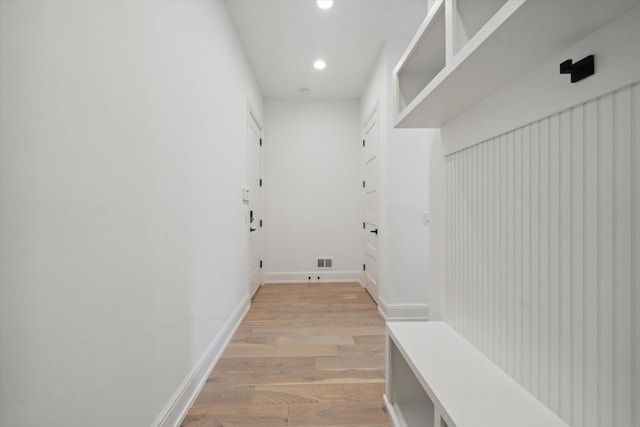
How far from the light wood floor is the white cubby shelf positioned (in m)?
0.19

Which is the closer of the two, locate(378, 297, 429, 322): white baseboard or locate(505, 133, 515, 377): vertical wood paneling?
locate(505, 133, 515, 377): vertical wood paneling

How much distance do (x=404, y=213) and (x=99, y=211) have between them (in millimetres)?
2402

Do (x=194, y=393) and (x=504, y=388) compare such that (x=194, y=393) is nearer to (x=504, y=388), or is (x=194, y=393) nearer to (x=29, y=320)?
(x=29, y=320)

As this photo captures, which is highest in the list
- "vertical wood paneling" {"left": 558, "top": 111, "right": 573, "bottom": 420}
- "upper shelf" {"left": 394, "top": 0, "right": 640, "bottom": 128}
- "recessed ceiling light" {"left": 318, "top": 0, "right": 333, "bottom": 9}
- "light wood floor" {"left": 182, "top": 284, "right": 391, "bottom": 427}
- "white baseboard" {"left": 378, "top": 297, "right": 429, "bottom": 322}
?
"recessed ceiling light" {"left": 318, "top": 0, "right": 333, "bottom": 9}

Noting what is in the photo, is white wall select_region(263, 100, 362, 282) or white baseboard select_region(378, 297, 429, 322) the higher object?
white wall select_region(263, 100, 362, 282)

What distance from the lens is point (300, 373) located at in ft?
5.96

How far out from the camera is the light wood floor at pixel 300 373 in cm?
145

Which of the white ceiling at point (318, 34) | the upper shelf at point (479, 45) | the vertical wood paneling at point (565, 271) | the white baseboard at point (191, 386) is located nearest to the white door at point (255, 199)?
the white ceiling at point (318, 34)

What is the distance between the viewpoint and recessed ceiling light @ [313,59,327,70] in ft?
10.4

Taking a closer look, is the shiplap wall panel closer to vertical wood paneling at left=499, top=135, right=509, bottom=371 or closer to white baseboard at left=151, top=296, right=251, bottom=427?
vertical wood paneling at left=499, top=135, right=509, bottom=371

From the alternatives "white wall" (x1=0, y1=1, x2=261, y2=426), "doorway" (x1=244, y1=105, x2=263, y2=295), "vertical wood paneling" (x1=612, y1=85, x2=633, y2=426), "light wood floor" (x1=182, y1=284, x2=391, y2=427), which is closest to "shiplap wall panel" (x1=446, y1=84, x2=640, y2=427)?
"vertical wood paneling" (x1=612, y1=85, x2=633, y2=426)

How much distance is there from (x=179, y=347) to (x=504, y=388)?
140 centimetres

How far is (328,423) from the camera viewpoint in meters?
1.39

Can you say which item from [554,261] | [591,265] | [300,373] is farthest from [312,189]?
[591,265]
